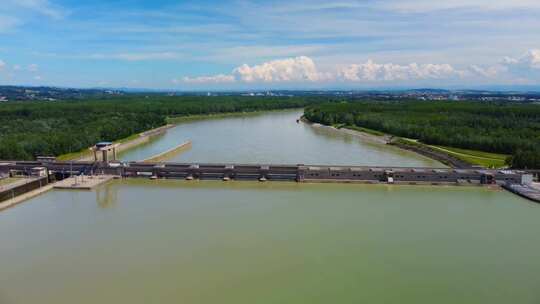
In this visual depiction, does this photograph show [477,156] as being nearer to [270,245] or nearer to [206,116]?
[270,245]

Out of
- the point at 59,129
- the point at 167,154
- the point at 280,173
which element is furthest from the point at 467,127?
the point at 59,129

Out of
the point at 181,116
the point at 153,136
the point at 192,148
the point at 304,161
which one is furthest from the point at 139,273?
the point at 181,116

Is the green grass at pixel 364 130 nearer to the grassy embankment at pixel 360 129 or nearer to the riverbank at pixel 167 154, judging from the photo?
the grassy embankment at pixel 360 129

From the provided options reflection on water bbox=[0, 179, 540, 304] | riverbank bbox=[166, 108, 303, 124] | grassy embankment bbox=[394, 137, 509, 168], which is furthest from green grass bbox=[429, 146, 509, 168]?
riverbank bbox=[166, 108, 303, 124]

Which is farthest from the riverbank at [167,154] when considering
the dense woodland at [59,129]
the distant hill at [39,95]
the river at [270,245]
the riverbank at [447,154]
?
the distant hill at [39,95]

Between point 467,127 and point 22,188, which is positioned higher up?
point 467,127

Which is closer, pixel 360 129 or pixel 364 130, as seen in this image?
pixel 364 130

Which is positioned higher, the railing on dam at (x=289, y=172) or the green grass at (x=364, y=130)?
the green grass at (x=364, y=130)
